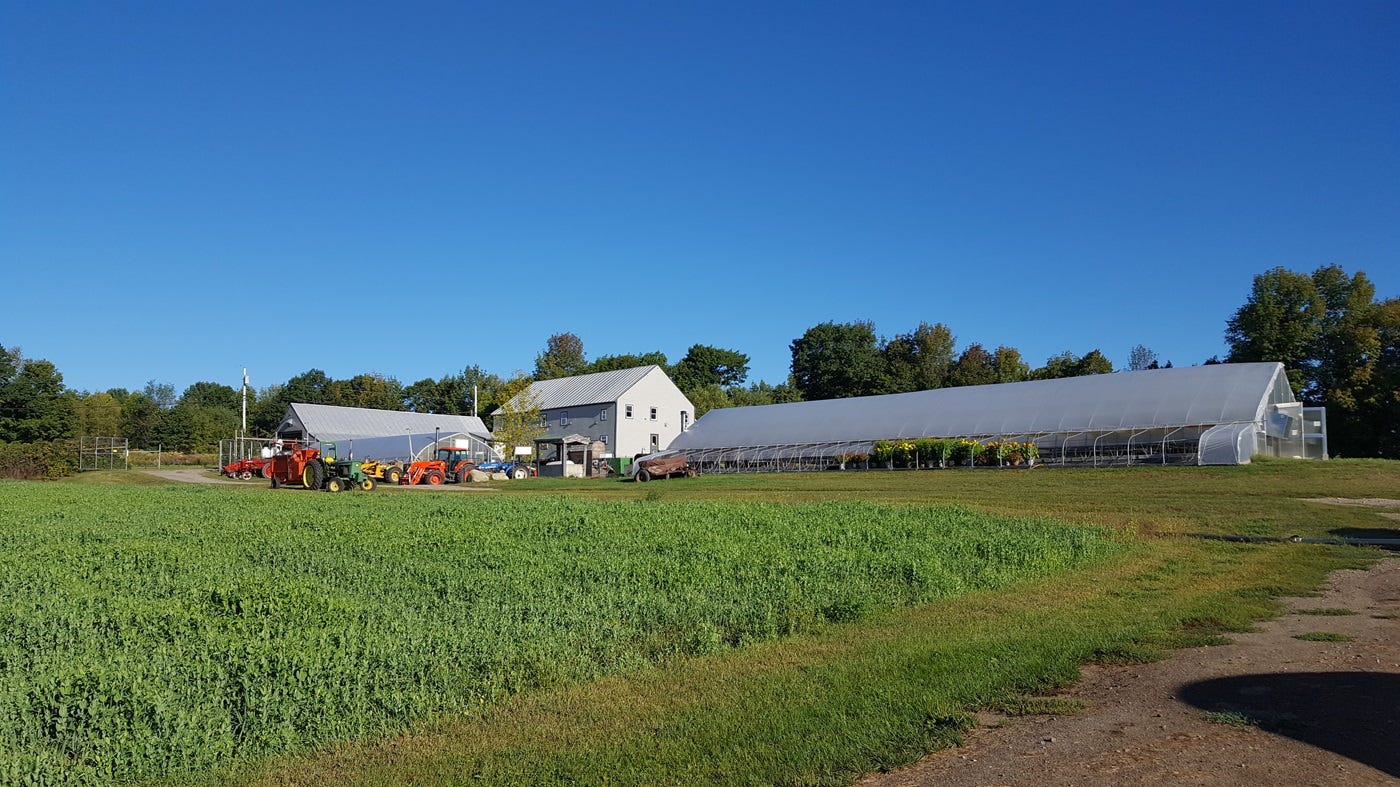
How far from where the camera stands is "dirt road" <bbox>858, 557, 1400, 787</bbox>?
580 cm

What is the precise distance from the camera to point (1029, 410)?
52969 mm

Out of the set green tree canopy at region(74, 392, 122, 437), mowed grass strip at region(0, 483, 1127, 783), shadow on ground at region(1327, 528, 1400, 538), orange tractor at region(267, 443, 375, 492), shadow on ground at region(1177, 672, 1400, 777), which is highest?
green tree canopy at region(74, 392, 122, 437)

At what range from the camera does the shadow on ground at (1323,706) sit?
6098 mm

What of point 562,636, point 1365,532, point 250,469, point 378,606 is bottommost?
point 1365,532

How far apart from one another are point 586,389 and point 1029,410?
136 feet

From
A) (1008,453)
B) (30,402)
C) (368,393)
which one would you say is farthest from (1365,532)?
(368,393)

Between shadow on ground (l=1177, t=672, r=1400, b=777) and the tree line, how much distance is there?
62.2 meters

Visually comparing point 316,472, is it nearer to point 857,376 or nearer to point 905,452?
point 905,452

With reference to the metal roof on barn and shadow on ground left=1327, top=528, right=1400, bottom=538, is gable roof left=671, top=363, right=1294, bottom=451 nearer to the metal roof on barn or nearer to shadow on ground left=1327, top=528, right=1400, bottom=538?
shadow on ground left=1327, top=528, right=1400, bottom=538

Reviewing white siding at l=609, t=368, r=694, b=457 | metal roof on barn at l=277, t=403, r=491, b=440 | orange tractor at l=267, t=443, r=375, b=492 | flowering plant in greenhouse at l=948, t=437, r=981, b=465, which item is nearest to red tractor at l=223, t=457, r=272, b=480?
metal roof on barn at l=277, t=403, r=491, b=440

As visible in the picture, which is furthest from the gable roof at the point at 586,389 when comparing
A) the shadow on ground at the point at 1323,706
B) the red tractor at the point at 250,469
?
the shadow on ground at the point at 1323,706

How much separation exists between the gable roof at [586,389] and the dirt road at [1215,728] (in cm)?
6983

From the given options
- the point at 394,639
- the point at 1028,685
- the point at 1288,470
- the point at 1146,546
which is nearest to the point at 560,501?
the point at 1146,546

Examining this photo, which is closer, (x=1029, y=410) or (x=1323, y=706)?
(x=1323, y=706)
